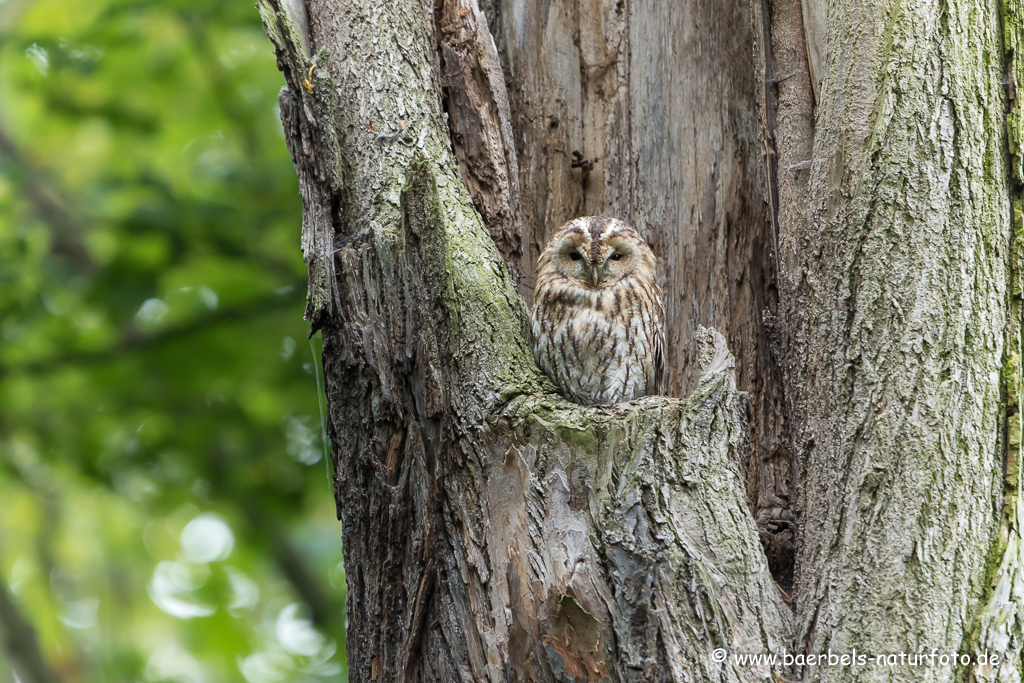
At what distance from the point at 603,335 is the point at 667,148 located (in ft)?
2.53

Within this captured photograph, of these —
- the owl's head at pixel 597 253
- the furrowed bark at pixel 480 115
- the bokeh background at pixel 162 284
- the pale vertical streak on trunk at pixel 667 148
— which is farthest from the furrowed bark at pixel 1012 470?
the bokeh background at pixel 162 284

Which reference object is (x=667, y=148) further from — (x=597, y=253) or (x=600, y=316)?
(x=600, y=316)

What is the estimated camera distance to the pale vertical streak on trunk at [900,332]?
203cm

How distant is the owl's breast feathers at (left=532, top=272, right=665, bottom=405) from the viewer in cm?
326

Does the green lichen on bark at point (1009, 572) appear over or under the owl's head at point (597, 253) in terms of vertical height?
under

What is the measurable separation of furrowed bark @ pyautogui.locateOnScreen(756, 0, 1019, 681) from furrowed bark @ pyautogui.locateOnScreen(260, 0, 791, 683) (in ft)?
0.77

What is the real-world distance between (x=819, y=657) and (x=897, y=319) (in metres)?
0.90

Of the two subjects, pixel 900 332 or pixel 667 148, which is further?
pixel 667 148

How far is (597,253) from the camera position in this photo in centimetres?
314

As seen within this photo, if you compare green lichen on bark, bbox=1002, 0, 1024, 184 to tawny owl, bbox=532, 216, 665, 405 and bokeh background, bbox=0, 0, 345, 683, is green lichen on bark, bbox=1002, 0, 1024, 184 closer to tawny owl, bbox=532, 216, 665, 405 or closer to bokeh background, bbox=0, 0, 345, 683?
tawny owl, bbox=532, 216, 665, 405

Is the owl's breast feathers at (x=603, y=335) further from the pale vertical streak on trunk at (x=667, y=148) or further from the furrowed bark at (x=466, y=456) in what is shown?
the furrowed bark at (x=466, y=456)

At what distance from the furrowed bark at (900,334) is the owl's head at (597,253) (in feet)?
2.57

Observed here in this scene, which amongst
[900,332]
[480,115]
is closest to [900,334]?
[900,332]

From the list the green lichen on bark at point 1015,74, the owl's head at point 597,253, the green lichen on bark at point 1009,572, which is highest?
the green lichen on bark at point 1015,74
